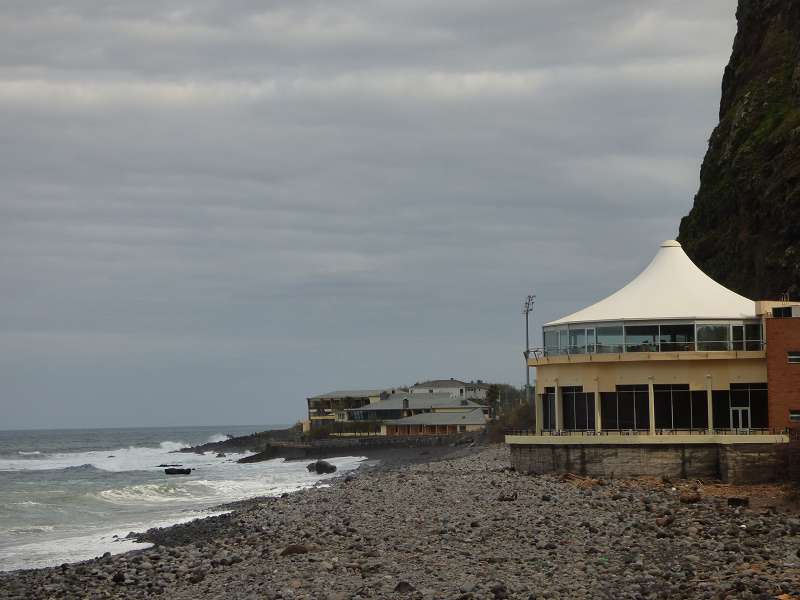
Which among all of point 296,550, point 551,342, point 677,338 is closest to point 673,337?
point 677,338

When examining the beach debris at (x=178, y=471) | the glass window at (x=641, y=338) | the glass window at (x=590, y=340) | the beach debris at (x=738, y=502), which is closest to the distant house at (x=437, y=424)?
the beach debris at (x=178, y=471)

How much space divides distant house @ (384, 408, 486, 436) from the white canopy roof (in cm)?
6856

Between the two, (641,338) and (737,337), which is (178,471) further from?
(737,337)

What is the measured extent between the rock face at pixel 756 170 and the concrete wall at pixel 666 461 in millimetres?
25608

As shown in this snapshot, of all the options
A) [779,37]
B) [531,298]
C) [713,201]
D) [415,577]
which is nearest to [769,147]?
[713,201]

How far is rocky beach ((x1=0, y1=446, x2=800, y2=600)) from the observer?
23.9m

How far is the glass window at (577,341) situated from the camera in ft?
146

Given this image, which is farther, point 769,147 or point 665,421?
point 769,147

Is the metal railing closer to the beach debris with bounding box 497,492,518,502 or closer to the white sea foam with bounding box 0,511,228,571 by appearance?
the beach debris with bounding box 497,492,518,502

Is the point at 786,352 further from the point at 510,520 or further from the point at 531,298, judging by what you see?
the point at 531,298

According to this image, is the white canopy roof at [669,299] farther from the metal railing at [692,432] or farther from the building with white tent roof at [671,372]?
the metal railing at [692,432]

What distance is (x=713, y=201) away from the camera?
80.9m

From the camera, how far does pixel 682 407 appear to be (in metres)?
42.8

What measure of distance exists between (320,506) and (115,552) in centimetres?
706
